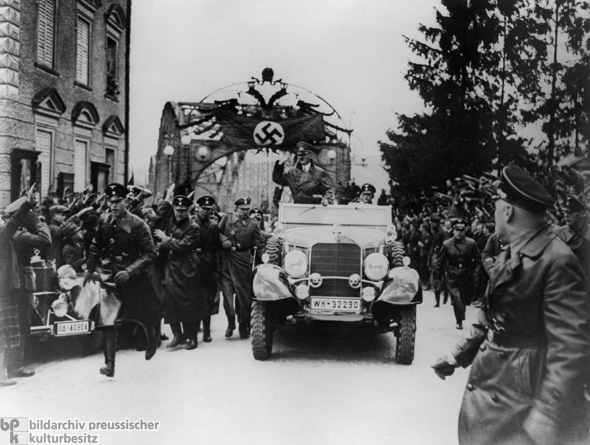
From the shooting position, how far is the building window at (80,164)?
21.7ft

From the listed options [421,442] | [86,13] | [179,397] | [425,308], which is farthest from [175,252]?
[425,308]

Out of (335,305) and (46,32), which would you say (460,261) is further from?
(46,32)

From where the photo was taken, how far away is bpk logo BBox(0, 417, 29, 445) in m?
4.25

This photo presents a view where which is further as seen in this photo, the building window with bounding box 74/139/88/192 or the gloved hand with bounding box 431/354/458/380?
the building window with bounding box 74/139/88/192

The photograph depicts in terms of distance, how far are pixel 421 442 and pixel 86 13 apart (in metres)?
5.49

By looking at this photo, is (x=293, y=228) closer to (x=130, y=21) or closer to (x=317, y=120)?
(x=317, y=120)

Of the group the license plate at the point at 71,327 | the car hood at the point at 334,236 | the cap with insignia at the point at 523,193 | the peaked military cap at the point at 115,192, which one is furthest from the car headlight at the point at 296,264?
the cap with insignia at the point at 523,193

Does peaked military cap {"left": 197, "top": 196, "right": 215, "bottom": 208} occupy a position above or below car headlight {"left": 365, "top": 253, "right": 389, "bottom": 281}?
above

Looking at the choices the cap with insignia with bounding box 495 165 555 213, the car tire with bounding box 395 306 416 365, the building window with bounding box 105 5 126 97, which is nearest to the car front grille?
the car tire with bounding box 395 306 416 365

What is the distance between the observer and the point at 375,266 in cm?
593

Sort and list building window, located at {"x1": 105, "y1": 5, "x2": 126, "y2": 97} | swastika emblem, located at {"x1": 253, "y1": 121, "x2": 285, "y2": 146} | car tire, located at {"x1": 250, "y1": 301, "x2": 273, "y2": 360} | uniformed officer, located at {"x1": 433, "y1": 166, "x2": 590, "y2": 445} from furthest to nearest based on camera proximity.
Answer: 1. swastika emblem, located at {"x1": 253, "y1": 121, "x2": 285, "y2": 146}
2. building window, located at {"x1": 105, "y1": 5, "x2": 126, "y2": 97}
3. car tire, located at {"x1": 250, "y1": 301, "x2": 273, "y2": 360}
4. uniformed officer, located at {"x1": 433, "y1": 166, "x2": 590, "y2": 445}

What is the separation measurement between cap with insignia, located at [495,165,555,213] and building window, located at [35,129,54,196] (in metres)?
4.43

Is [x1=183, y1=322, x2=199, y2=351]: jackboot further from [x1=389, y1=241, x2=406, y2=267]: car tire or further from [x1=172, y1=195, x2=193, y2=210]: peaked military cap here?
[x1=389, y1=241, x2=406, y2=267]: car tire

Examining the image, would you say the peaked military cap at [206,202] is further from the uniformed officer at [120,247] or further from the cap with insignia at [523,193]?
the cap with insignia at [523,193]
